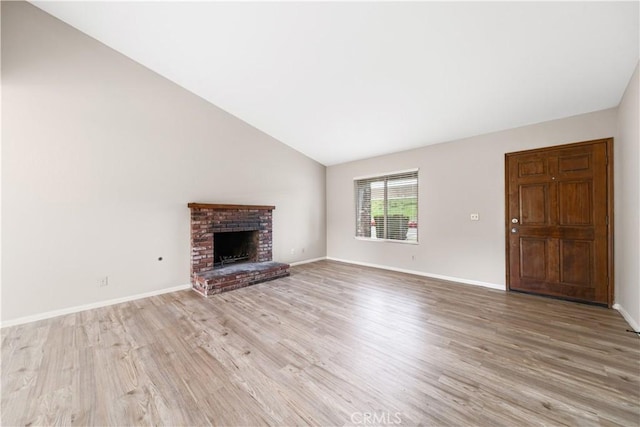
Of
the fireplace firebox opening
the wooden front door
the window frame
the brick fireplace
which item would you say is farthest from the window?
the fireplace firebox opening

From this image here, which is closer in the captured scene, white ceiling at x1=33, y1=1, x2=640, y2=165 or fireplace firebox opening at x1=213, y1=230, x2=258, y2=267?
white ceiling at x1=33, y1=1, x2=640, y2=165

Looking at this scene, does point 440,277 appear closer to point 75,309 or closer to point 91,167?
point 75,309

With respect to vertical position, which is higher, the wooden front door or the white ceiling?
the white ceiling

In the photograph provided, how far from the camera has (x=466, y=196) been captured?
4102mm

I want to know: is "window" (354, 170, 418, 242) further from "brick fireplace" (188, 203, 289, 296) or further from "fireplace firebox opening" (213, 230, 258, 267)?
"fireplace firebox opening" (213, 230, 258, 267)

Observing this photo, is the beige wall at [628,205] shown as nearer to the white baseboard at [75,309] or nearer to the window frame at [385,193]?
the window frame at [385,193]

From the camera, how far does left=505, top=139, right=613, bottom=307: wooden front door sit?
3066 mm

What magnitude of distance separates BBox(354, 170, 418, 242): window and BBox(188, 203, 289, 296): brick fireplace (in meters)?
2.18

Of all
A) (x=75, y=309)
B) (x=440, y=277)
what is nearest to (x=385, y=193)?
(x=440, y=277)

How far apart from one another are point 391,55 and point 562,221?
333 centimetres

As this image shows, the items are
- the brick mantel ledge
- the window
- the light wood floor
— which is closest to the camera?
the light wood floor

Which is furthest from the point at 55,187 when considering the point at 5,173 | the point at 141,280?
the point at 141,280

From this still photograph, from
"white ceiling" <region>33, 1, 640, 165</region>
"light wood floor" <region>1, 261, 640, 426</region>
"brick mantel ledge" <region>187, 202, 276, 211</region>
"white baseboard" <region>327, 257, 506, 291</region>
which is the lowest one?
"light wood floor" <region>1, 261, 640, 426</region>

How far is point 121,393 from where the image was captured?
64.1 inches
